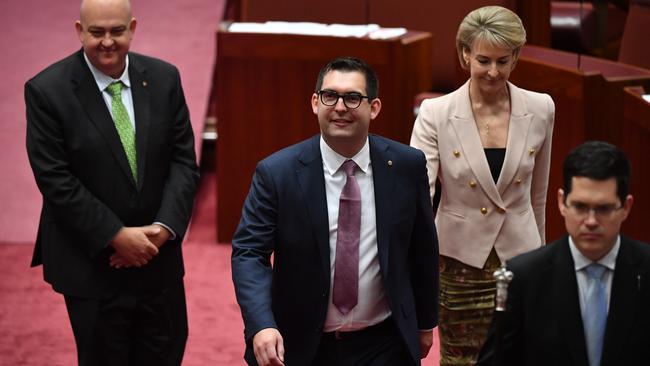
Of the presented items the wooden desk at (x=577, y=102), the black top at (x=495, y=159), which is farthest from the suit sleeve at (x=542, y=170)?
the wooden desk at (x=577, y=102)

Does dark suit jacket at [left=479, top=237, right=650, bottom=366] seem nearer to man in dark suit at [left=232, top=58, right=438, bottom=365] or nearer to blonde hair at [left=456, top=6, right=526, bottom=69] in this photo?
man in dark suit at [left=232, top=58, right=438, bottom=365]

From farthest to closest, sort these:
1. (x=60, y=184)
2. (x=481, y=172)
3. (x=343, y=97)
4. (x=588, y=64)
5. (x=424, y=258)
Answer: (x=588, y=64) < (x=60, y=184) < (x=481, y=172) < (x=424, y=258) < (x=343, y=97)

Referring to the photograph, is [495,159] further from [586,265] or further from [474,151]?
[586,265]

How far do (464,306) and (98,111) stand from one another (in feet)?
3.84

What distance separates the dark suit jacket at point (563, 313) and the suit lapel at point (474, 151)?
1.02 meters

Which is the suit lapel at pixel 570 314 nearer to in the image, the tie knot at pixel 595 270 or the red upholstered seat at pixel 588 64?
the tie knot at pixel 595 270

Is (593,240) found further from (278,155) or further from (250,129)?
(250,129)

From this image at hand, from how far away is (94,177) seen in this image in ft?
12.0

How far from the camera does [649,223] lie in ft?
14.0

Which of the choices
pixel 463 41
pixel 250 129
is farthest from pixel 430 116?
pixel 250 129

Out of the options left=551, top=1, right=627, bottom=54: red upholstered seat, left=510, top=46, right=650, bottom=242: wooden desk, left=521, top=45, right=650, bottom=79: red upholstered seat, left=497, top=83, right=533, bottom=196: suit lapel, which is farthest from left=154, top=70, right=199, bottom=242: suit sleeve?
left=551, top=1, right=627, bottom=54: red upholstered seat

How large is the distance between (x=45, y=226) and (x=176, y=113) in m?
0.51

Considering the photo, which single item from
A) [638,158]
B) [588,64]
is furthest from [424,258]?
[588,64]

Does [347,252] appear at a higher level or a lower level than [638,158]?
higher
